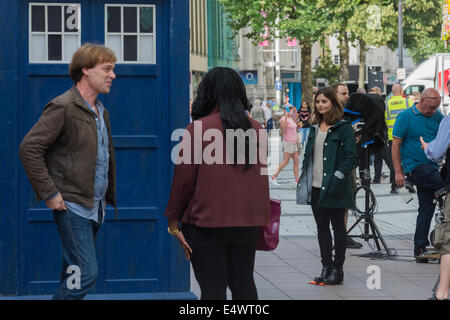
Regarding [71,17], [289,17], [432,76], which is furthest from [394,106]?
[289,17]

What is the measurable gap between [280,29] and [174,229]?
33.2 metres

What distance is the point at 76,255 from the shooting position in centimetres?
533

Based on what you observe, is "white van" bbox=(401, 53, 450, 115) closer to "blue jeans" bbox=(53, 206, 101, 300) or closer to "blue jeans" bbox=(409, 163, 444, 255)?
"blue jeans" bbox=(409, 163, 444, 255)

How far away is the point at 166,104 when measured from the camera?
733 cm

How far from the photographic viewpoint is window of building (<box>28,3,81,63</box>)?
7.22 metres

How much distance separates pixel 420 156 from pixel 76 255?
17.7 ft

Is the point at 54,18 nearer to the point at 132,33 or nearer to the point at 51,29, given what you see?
the point at 51,29

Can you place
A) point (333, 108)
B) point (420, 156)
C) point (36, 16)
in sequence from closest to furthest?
1. point (36, 16)
2. point (333, 108)
3. point (420, 156)

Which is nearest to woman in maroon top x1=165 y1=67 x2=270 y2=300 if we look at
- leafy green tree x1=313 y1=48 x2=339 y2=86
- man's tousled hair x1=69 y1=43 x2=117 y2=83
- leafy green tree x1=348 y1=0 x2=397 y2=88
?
man's tousled hair x1=69 y1=43 x2=117 y2=83

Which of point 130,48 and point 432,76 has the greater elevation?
point 432,76

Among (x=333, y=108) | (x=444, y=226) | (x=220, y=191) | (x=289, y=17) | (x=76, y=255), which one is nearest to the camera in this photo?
(x=220, y=191)

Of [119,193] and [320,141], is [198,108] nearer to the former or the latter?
[119,193]

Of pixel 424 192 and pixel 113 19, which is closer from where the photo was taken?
pixel 113 19

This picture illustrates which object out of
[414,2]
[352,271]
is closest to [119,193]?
[352,271]
